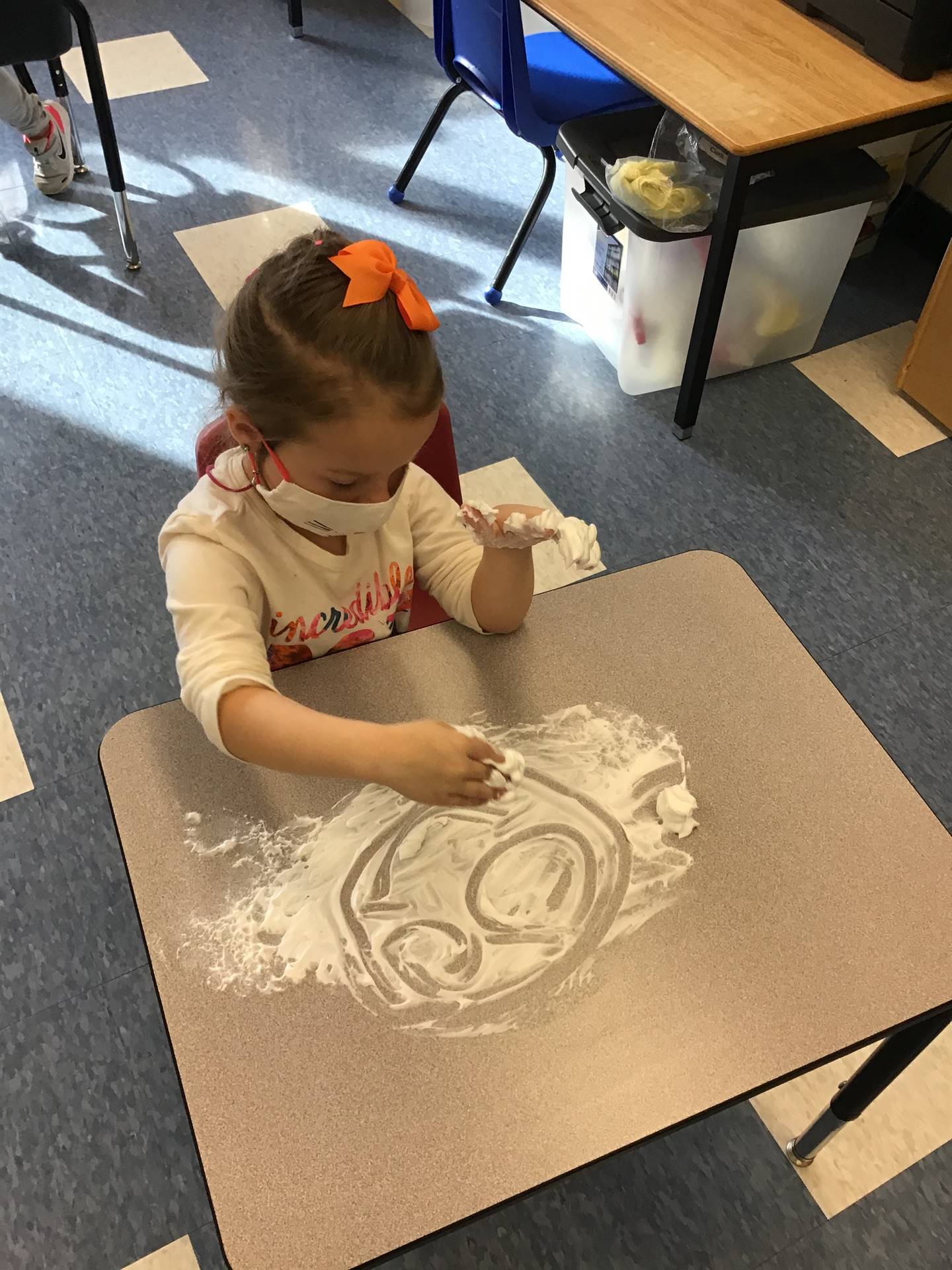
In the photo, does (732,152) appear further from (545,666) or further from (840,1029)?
(840,1029)

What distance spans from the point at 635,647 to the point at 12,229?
211 cm

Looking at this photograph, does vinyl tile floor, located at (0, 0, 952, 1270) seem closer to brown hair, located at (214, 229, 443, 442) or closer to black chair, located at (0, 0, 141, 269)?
black chair, located at (0, 0, 141, 269)

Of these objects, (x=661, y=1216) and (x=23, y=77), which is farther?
(x=23, y=77)

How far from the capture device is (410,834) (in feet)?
2.56

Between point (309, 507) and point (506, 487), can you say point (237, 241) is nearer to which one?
point (506, 487)

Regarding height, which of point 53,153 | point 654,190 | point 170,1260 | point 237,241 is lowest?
point 170,1260

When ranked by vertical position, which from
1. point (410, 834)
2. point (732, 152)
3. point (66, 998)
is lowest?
point (66, 998)

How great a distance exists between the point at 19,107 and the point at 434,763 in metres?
2.11

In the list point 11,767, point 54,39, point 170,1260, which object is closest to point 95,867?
point 11,767

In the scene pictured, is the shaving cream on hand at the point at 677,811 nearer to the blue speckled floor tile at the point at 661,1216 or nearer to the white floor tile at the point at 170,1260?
the blue speckled floor tile at the point at 661,1216

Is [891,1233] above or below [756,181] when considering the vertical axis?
below

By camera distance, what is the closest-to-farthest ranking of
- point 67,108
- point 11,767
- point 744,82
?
point 11,767
point 744,82
point 67,108

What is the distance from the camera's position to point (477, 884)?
0.76 m

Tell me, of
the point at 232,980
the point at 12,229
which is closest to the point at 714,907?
the point at 232,980
